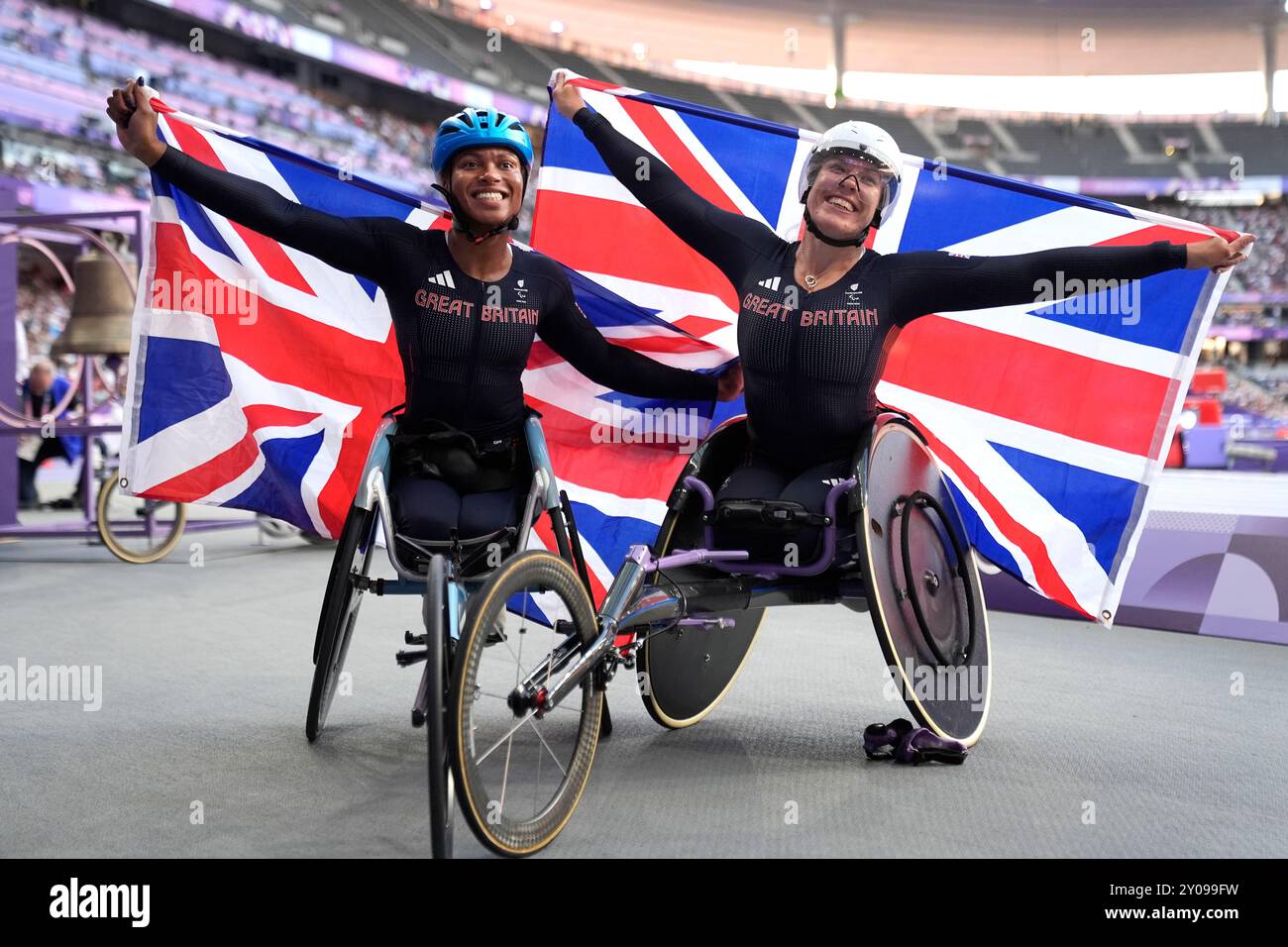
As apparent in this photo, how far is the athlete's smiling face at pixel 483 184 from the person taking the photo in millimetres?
2934

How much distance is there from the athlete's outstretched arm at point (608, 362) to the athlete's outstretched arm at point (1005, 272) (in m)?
0.68

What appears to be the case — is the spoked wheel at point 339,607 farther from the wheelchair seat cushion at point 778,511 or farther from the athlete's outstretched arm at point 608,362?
the wheelchair seat cushion at point 778,511

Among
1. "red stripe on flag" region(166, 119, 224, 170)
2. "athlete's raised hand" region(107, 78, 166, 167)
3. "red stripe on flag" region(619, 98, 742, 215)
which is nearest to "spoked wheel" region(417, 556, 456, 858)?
"athlete's raised hand" region(107, 78, 166, 167)

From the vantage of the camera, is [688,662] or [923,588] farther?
[688,662]

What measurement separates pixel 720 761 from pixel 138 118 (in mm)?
2168

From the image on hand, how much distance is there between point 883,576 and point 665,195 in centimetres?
125

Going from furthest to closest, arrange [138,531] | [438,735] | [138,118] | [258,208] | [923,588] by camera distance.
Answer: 1. [138,531]
2. [923,588]
3. [258,208]
4. [138,118]
5. [438,735]

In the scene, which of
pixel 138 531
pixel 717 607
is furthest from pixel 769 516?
pixel 138 531

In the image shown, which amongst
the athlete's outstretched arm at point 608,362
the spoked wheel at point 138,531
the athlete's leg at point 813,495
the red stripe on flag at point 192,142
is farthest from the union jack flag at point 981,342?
the spoked wheel at point 138,531

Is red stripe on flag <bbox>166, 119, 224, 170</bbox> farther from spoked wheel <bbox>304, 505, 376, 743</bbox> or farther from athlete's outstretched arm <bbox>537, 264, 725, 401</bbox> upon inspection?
spoked wheel <bbox>304, 505, 376, 743</bbox>

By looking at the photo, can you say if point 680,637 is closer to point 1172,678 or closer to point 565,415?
point 565,415

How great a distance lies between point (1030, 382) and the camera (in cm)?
383

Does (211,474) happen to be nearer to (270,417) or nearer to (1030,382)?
(270,417)

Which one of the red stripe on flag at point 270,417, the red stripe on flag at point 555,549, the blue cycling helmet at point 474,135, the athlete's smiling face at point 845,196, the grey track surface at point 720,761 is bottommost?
the grey track surface at point 720,761
